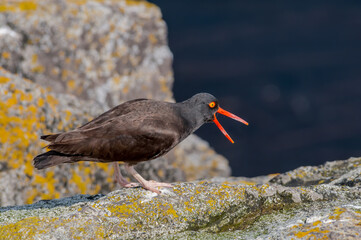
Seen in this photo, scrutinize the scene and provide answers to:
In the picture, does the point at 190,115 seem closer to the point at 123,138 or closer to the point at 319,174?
the point at 123,138

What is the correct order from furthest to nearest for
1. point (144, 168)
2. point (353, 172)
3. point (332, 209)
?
1. point (144, 168)
2. point (353, 172)
3. point (332, 209)

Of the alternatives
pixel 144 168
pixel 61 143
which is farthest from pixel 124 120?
pixel 144 168

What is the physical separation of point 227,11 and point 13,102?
2442cm

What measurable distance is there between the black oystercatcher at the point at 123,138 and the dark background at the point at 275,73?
16814 mm

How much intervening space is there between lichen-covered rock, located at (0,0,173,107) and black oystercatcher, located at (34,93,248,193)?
4788 millimetres

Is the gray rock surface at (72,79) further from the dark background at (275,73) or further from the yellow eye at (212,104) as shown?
the dark background at (275,73)

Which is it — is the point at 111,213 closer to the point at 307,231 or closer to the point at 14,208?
the point at 14,208

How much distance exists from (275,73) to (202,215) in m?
23.9

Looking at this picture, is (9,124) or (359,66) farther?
(359,66)

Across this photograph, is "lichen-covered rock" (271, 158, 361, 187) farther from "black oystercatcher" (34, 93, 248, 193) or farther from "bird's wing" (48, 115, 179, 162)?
"bird's wing" (48, 115, 179, 162)

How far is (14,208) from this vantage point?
6641 mm

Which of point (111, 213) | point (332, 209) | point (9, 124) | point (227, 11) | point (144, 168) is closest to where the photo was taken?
point (332, 209)

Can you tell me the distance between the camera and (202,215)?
5816 millimetres

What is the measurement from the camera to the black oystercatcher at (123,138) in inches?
263
